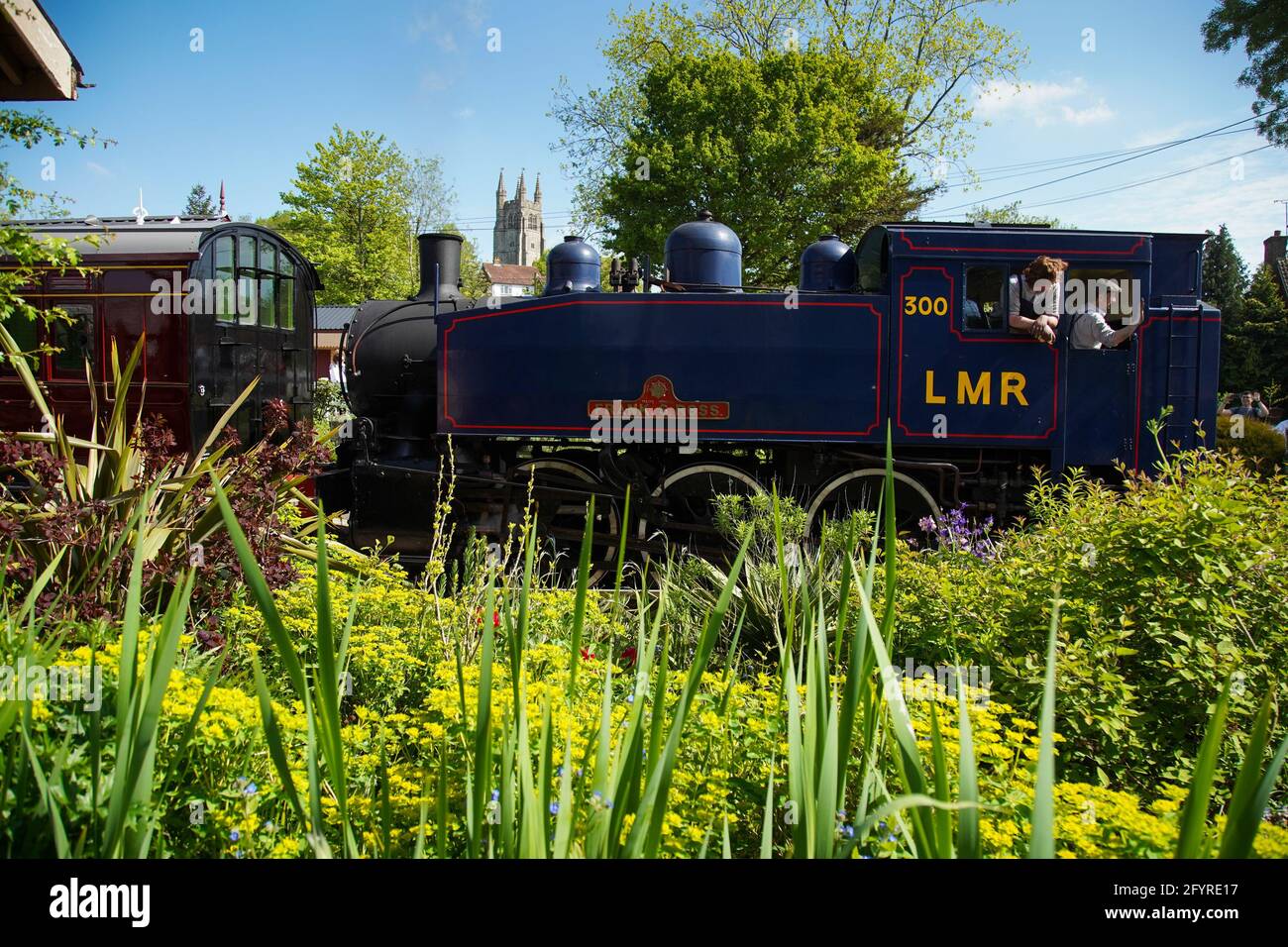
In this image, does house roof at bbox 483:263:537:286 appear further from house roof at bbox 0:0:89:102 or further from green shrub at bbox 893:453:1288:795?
green shrub at bbox 893:453:1288:795

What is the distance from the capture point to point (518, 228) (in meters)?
103

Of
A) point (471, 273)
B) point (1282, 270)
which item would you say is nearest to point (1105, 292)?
point (1282, 270)

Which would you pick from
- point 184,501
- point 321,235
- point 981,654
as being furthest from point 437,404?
point 321,235

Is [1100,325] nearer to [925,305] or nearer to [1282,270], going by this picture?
[925,305]

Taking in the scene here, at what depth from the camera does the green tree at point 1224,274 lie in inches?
1722

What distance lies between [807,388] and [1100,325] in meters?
2.34

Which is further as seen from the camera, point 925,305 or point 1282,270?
point 1282,270

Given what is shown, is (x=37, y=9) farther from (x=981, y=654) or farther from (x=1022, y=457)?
(x=1022, y=457)

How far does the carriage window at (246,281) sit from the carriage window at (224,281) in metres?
0.13

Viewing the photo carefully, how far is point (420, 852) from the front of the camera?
1658mm
